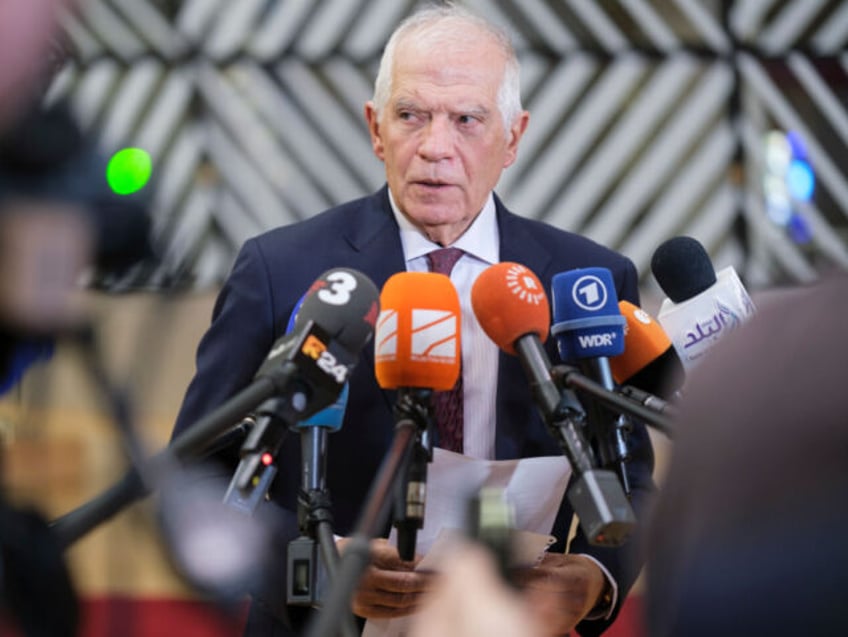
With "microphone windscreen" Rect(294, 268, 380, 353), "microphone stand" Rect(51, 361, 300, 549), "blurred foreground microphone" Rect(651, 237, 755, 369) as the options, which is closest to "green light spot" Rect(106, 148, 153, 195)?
"microphone stand" Rect(51, 361, 300, 549)

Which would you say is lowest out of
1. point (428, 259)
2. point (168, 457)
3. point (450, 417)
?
point (168, 457)

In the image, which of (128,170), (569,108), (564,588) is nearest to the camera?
(128,170)

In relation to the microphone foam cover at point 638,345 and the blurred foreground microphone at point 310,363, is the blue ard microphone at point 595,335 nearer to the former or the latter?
the microphone foam cover at point 638,345

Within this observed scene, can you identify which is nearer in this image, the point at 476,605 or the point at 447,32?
the point at 476,605

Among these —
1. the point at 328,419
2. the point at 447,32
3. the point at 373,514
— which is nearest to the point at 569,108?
the point at 447,32

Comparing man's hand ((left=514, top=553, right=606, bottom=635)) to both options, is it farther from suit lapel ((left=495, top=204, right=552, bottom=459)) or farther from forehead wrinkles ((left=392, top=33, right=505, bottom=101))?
forehead wrinkles ((left=392, top=33, right=505, bottom=101))

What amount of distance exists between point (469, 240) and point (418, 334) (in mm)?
505

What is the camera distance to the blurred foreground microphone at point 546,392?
1108 millimetres

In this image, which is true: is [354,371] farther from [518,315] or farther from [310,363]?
[310,363]

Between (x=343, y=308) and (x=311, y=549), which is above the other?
(x=343, y=308)

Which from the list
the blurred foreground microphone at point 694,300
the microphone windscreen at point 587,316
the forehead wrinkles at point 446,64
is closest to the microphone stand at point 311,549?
the microphone windscreen at point 587,316

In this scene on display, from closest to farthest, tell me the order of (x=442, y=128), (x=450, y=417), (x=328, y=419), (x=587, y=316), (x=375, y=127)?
(x=328, y=419) → (x=587, y=316) → (x=450, y=417) → (x=442, y=128) → (x=375, y=127)

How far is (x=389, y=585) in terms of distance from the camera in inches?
56.3

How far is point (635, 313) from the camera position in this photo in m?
1.48
